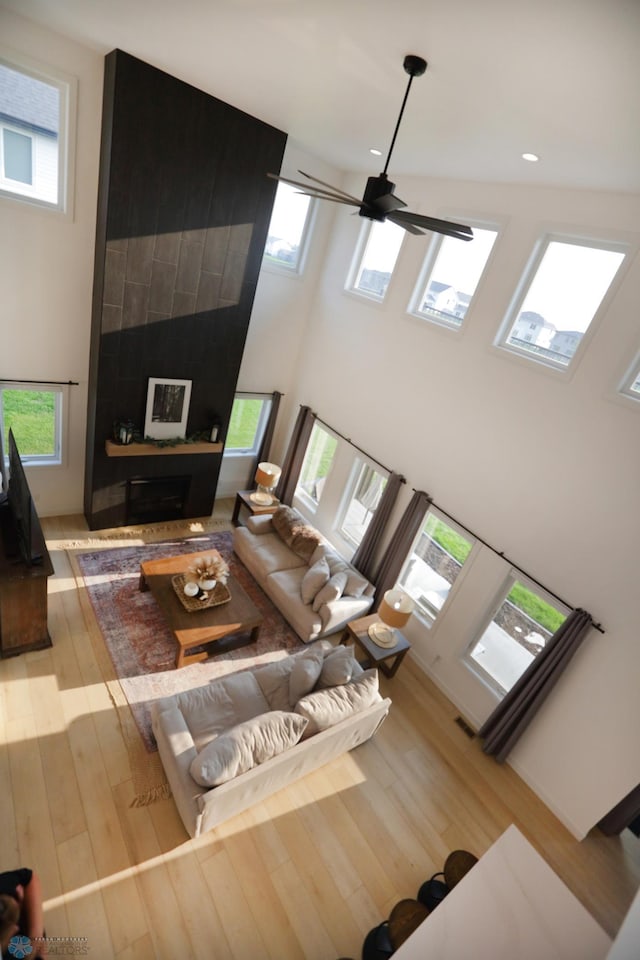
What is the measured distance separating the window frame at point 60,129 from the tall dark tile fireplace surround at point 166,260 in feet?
0.91

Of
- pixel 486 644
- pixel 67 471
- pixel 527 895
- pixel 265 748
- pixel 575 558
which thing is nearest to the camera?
pixel 527 895

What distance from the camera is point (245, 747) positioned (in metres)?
3.19

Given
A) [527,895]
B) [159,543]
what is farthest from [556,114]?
[159,543]

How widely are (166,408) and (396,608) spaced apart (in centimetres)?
373

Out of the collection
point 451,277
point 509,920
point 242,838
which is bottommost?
point 242,838

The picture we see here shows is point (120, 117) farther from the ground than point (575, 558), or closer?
farther from the ground

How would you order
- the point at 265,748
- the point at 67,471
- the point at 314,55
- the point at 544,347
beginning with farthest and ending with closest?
the point at 67,471, the point at 544,347, the point at 265,748, the point at 314,55

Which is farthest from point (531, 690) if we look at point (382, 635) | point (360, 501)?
point (360, 501)

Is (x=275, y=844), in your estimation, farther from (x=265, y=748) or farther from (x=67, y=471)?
(x=67, y=471)

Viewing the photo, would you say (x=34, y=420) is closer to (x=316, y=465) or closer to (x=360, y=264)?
(x=316, y=465)

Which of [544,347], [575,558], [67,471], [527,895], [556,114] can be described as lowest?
[67,471]

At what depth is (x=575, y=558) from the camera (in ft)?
13.1

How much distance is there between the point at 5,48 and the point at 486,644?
716 centimetres

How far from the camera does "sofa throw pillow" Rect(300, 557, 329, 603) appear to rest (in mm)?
5191
